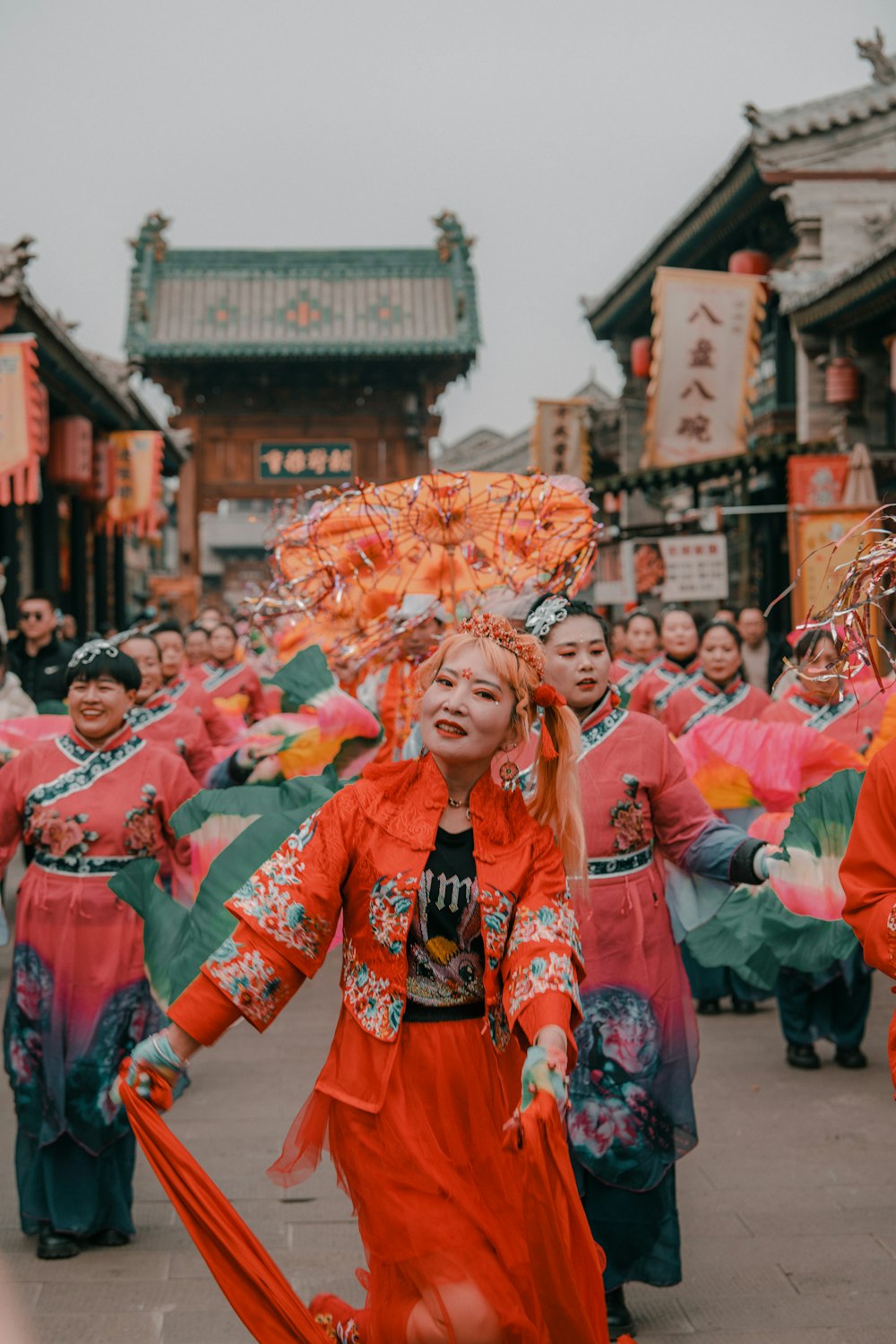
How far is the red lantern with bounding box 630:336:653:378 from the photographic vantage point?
21275 mm

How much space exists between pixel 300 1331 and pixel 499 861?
95 centimetres

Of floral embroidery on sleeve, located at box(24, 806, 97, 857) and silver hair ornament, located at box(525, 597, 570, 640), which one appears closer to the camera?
silver hair ornament, located at box(525, 597, 570, 640)

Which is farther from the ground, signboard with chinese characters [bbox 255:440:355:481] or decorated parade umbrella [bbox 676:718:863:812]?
signboard with chinese characters [bbox 255:440:355:481]

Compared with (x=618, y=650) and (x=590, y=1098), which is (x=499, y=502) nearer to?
(x=590, y=1098)

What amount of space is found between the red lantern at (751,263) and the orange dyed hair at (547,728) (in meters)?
14.4

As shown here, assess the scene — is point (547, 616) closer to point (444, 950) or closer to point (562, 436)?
point (444, 950)

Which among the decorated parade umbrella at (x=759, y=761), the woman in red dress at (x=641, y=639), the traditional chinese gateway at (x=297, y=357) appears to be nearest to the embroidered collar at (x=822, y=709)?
the decorated parade umbrella at (x=759, y=761)

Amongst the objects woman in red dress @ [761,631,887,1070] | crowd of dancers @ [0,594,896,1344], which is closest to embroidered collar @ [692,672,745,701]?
crowd of dancers @ [0,594,896,1344]

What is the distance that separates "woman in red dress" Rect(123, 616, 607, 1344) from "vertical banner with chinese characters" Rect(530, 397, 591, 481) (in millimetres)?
18514

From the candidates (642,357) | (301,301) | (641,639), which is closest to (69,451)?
(641,639)

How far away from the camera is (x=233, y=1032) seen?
7.11 meters

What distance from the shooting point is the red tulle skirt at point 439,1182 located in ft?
8.75

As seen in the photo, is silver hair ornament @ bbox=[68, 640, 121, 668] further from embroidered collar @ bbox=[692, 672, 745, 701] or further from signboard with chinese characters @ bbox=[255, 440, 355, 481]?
signboard with chinese characters @ bbox=[255, 440, 355, 481]

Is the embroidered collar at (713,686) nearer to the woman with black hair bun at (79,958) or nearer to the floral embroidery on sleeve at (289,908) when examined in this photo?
the woman with black hair bun at (79,958)
